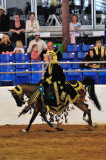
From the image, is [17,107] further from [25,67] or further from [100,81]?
[100,81]

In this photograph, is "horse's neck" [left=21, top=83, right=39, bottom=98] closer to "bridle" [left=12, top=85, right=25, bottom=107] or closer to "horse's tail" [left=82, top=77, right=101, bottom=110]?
"bridle" [left=12, top=85, right=25, bottom=107]

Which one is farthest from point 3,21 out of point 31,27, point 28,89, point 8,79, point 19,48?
point 28,89

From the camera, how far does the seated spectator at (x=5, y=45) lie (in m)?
13.2

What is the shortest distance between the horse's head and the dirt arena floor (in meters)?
0.69

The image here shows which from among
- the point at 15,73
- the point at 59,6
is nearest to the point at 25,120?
the point at 15,73

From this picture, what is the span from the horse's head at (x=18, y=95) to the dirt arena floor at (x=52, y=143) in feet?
2.25

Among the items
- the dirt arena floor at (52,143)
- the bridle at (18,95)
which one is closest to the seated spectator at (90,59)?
the dirt arena floor at (52,143)

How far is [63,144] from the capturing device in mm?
9680

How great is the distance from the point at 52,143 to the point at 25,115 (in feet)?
7.64

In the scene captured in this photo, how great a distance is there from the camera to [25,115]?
11992 millimetres

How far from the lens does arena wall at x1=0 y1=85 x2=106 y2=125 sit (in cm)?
1198

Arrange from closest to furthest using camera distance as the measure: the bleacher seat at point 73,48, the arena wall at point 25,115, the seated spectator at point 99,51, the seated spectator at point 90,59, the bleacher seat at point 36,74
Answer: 1. the arena wall at point 25,115
2. the bleacher seat at point 36,74
3. the seated spectator at point 90,59
4. the seated spectator at point 99,51
5. the bleacher seat at point 73,48

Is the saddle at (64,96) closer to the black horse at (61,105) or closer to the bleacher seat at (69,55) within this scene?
the black horse at (61,105)

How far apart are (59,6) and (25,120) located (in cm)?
523
